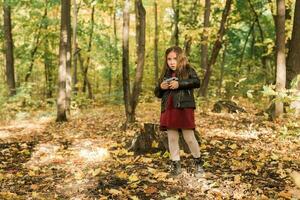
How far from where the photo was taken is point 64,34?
12.3 metres

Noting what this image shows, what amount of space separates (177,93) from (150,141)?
2.16 m

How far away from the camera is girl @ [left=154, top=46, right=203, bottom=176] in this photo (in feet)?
19.4

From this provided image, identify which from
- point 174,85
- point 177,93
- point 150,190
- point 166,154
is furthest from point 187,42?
point 150,190

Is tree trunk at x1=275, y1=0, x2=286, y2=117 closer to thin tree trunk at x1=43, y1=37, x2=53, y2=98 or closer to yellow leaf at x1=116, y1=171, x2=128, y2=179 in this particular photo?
yellow leaf at x1=116, y1=171, x2=128, y2=179

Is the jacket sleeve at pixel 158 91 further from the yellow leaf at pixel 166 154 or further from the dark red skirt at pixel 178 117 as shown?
the yellow leaf at pixel 166 154

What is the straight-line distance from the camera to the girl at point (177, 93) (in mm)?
5898

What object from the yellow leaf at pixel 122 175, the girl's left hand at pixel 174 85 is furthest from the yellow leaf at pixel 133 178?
the girl's left hand at pixel 174 85

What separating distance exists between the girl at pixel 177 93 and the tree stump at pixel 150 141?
1647 millimetres

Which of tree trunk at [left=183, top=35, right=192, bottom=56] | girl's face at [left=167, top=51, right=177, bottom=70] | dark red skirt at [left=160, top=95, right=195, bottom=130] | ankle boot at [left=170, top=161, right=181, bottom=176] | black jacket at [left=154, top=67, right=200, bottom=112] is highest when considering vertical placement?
tree trunk at [left=183, top=35, right=192, bottom=56]

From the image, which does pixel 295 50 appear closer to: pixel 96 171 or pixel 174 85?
pixel 174 85

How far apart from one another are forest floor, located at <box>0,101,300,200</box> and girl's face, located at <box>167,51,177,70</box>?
5.36 ft

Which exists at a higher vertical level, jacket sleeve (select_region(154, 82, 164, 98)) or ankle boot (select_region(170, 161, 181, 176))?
jacket sleeve (select_region(154, 82, 164, 98))

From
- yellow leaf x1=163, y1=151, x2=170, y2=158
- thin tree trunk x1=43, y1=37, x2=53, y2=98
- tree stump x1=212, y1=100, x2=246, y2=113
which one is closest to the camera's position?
yellow leaf x1=163, y1=151, x2=170, y2=158

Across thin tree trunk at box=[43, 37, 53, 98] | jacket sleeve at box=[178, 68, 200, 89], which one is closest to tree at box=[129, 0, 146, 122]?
jacket sleeve at box=[178, 68, 200, 89]
